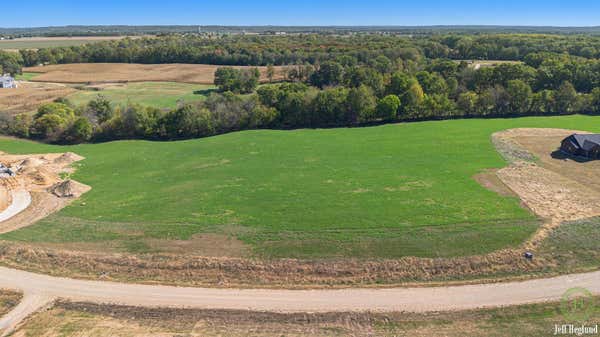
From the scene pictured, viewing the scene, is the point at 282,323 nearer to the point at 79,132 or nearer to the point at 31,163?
the point at 31,163

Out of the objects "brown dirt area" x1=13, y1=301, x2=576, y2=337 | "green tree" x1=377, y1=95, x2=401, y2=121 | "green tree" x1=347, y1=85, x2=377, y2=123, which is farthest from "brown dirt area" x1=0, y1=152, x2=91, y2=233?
"green tree" x1=377, y1=95, x2=401, y2=121

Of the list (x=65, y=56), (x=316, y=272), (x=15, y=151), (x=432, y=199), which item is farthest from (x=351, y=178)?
(x=65, y=56)

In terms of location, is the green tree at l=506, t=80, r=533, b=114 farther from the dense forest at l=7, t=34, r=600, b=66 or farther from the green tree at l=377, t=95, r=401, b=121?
the dense forest at l=7, t=34, r=600, b=66

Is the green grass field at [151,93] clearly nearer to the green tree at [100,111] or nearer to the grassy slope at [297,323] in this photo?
the green tree at [100,111]

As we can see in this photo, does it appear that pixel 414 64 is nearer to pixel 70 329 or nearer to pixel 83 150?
pixel 83 150

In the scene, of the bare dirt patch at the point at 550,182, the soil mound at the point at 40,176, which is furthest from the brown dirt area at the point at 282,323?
the soil mound at the point at 40,176

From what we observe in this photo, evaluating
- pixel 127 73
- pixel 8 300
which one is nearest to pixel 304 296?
pixel 8 300
